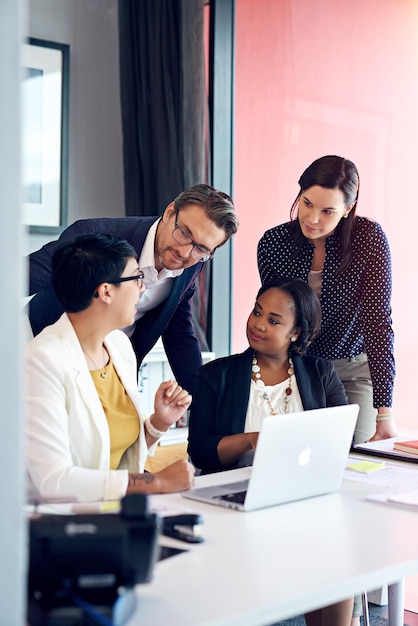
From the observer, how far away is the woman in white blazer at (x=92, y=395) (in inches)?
69.7

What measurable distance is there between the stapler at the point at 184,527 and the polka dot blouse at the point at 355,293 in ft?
4.17

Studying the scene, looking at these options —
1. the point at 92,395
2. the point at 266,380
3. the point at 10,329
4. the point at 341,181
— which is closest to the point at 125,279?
the point at 92,395

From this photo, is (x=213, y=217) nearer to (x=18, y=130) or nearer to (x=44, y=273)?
(x=44, y=273)

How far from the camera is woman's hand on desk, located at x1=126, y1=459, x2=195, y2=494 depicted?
1.82m

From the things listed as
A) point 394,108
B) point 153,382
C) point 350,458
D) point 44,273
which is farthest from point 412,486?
point 394,108

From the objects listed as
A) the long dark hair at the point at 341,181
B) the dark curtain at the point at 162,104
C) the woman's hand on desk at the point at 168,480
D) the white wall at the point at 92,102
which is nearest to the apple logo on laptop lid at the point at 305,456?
the woman's hand on desk at the point at 168,480

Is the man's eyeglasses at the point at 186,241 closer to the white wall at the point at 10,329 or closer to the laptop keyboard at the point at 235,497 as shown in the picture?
the laptop keyboard at the point at 235,497

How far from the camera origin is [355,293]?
2.73m

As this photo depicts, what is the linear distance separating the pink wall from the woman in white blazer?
6.88 feet

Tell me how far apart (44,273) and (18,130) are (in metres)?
1.36

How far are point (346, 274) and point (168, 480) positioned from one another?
3.67 ft

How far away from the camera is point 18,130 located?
98 centimetres

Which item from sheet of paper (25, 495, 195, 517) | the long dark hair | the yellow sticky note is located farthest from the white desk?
the long dark hair

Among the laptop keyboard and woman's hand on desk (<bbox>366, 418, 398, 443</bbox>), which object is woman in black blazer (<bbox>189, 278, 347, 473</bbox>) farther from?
the laptop keyboard
